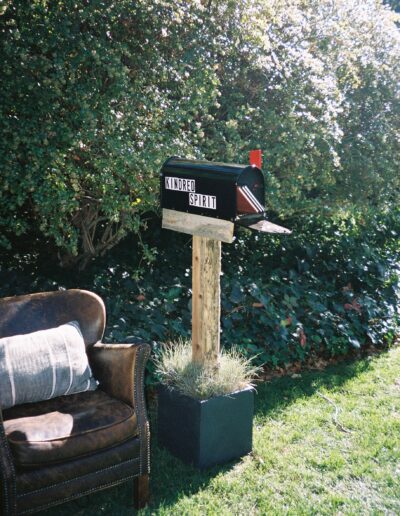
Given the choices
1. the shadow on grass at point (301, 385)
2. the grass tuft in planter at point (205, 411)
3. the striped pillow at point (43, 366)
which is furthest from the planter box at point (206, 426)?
the shadow on grass at point (301, 385)

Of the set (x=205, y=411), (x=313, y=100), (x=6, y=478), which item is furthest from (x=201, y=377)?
(x=313, y=100)

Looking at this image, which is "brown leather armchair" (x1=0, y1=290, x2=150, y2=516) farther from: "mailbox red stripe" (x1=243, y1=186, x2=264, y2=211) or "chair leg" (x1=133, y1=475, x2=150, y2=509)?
"mailbox red stripe" (x1=243, y1=186, x2=264, y2=211)

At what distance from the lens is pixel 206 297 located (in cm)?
400

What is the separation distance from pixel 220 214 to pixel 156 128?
145 cm

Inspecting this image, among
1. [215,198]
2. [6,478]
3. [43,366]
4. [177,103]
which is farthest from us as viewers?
[177,103]

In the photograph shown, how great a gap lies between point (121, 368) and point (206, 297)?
2.37 feet

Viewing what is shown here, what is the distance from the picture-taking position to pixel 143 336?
16.4ft

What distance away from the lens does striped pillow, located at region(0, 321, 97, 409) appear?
11.1 ft

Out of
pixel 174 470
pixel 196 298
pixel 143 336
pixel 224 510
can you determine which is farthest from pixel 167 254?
pixel 224 510

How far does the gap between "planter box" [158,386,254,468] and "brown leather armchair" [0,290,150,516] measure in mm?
463

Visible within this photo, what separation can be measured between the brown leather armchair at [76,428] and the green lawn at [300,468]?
0.95 feet

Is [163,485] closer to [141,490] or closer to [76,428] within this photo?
[141,490]

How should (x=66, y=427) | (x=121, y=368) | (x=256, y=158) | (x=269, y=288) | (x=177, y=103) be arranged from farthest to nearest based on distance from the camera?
(x=269, y=288) → (x=177, y=103) → (x=256, y=158) → (x=121, y=368) → (x=66, y=427)

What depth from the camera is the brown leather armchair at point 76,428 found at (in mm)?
3070
